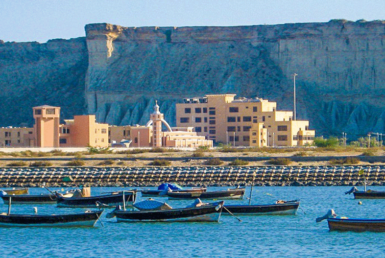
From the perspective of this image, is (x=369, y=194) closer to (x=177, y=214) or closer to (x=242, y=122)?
(x=177, y=214)

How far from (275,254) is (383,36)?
105992 mm

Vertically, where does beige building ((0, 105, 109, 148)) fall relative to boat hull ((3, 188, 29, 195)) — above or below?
above

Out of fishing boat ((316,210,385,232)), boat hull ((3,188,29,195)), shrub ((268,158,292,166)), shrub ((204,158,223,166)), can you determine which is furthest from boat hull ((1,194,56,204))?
shrub ((268,158,292,166))

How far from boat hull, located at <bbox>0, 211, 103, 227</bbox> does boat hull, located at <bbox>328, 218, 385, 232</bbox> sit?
992 centimetres

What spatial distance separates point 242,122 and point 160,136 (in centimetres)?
1176

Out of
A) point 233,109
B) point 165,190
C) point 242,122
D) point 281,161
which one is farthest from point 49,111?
point 165,190

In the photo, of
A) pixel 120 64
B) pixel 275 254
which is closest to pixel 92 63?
pixel 120 64

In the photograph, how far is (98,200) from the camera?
53.2 m

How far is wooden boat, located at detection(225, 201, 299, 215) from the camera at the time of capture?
49.0m

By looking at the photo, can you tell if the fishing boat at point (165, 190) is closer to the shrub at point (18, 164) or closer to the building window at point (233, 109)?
the shrub at point (18, 164)

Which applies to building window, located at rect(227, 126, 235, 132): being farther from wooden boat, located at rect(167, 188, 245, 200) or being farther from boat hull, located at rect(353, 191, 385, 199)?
boat hull, located at rect(353, 191, 385, 199)

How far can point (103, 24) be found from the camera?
502 ft

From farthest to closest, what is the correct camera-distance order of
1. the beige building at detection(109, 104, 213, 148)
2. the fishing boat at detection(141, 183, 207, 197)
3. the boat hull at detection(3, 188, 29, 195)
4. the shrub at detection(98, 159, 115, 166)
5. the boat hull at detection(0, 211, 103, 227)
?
1. the beige building at detection(109, 104, 213, 148)
2. the shrub at detection(98, 159, 115, 166)
3. the boat hull at detection(3, 188, 29, 195)
4. the fishing boat at detection(141, 183, 207, 197)
5. the boat hull at detection(0, 211, 103, 227)

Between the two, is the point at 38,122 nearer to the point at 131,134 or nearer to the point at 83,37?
the point at 131,134
